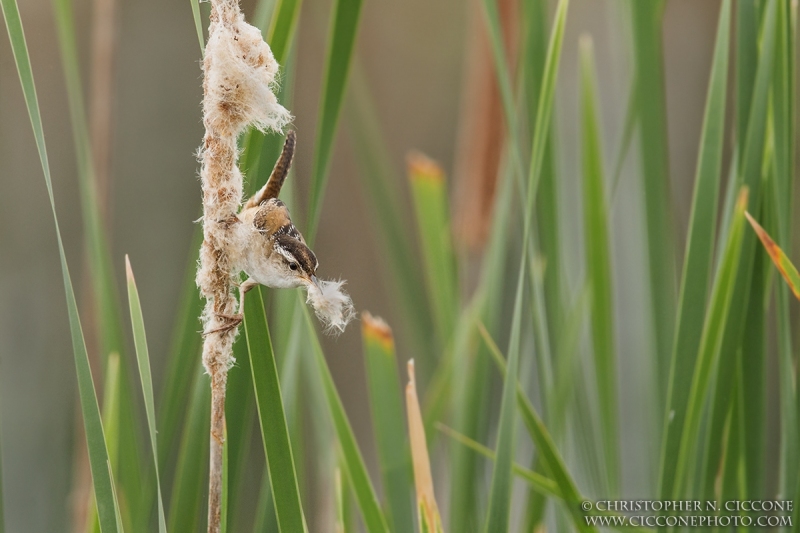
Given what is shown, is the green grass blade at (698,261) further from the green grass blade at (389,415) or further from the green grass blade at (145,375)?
the green grass blade at (145,375)

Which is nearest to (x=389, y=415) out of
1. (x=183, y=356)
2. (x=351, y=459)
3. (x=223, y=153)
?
(x=351, y=459)

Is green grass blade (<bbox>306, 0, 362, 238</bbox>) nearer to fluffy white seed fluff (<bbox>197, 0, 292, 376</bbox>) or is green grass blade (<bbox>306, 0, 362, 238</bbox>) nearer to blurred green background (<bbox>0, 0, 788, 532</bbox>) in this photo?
fluffy white seed fluff (<bbox>197, 0, 292, 376</bbox>)

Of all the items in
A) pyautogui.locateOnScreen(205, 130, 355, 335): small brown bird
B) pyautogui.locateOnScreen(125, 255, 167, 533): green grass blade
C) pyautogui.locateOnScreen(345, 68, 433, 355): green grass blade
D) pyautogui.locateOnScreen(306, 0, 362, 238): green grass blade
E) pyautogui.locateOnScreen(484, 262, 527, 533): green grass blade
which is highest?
pyautogui.locateOnScreen(345, 68, 433, 355): green grass blade

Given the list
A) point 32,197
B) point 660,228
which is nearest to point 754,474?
point 660,228

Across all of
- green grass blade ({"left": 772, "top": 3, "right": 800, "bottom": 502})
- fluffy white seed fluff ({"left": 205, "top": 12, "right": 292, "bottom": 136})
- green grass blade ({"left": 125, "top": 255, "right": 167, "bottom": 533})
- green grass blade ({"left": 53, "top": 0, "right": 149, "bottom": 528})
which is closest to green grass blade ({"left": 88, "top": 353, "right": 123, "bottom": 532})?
green grass blade ({"left": 53, "top": 0, "right": 149, "bottom": 528})

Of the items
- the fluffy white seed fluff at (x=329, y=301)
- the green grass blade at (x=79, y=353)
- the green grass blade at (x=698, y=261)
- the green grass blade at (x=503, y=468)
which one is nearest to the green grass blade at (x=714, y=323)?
the green grass blade at (x=698, y=261)

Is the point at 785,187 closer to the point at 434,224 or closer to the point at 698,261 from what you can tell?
the point at 698,261

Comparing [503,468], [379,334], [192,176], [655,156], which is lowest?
[503,468]
